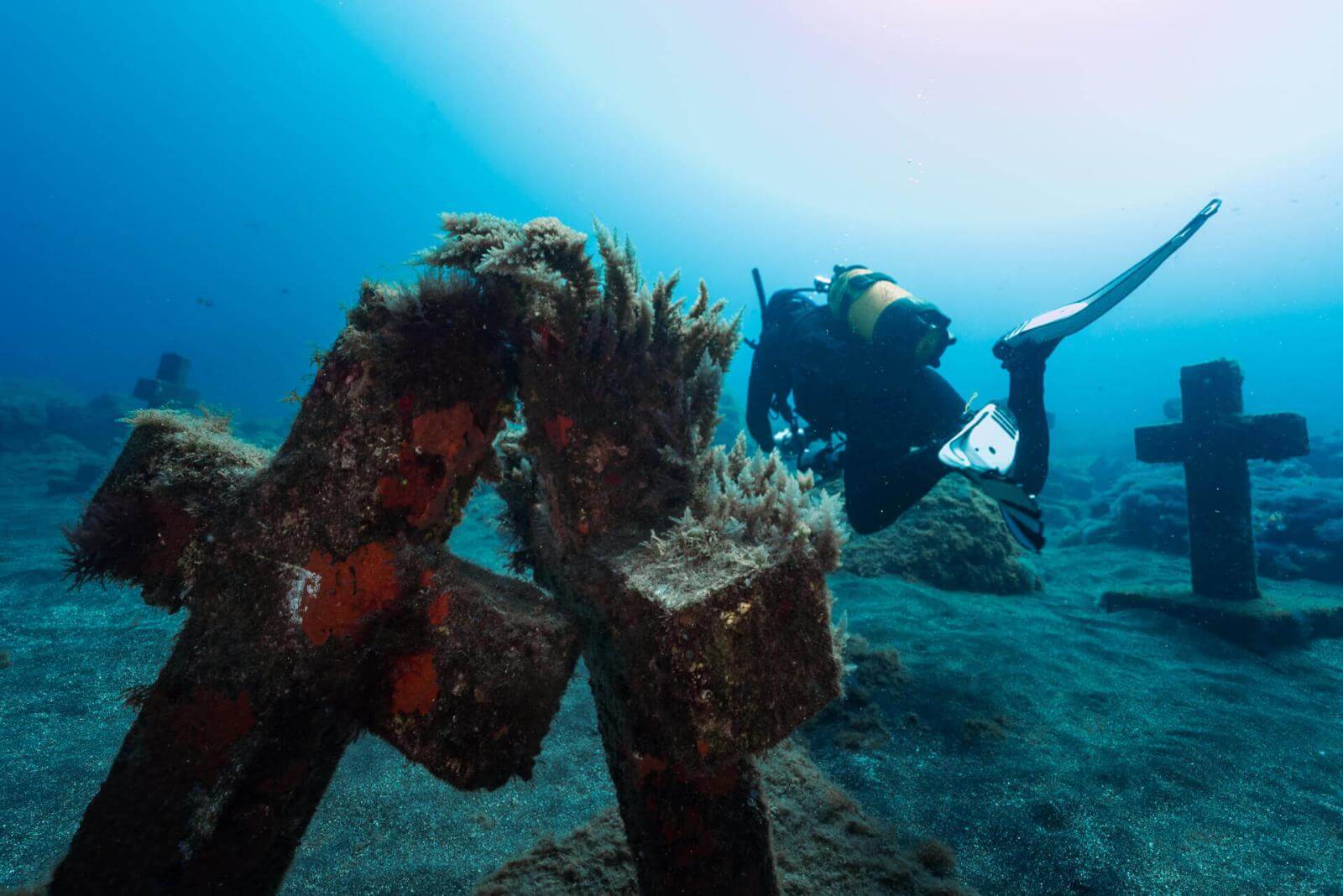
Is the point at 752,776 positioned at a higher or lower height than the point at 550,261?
lower

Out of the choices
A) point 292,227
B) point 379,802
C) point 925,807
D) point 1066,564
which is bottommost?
point 379,802

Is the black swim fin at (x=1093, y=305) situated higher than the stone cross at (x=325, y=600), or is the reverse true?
the black swim fin at (x=1093, y=305)

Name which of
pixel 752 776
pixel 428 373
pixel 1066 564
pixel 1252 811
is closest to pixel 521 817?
pixel 752 776

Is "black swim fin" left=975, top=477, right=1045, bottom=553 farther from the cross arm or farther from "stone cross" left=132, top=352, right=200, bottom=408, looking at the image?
"stone cross" left=132, top=352, right=200, bottom=408

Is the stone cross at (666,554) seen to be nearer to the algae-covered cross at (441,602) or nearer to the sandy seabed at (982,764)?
the algae-covered cross at (441,602)

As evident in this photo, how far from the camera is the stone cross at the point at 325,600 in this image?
2.02m

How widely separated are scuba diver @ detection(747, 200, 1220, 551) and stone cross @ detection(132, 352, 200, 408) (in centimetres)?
2321

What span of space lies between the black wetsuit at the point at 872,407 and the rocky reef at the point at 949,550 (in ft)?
9.44

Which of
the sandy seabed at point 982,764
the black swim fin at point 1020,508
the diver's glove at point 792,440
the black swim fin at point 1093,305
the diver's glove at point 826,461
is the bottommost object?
the sandy seabed at point 982,764

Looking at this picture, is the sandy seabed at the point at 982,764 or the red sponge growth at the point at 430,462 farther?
the sandy seabed at the point at 982,764

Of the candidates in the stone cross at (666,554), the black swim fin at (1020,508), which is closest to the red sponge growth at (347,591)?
the stone cross at (666,554)

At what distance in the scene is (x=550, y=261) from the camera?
2.64m

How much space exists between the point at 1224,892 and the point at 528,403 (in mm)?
4682

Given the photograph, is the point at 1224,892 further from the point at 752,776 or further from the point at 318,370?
the point at 318,370
